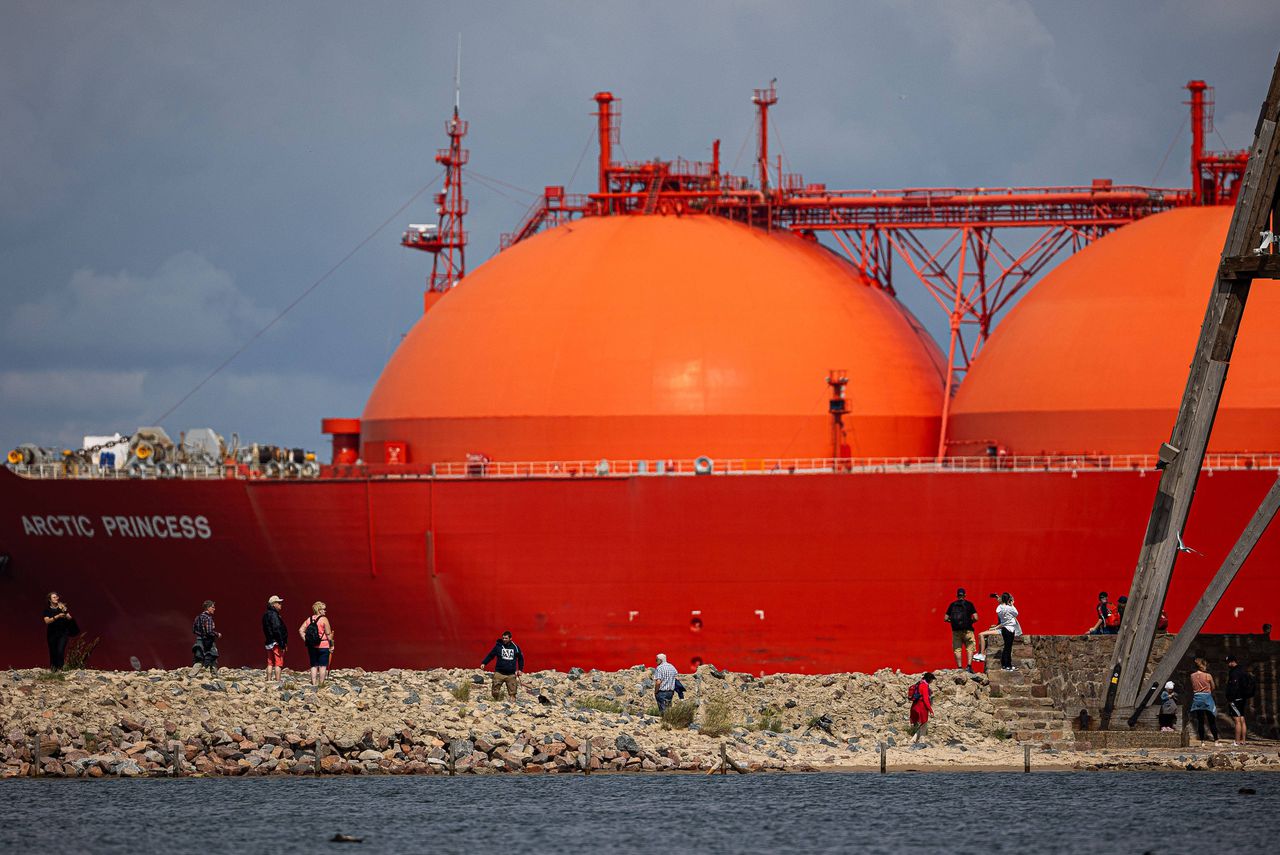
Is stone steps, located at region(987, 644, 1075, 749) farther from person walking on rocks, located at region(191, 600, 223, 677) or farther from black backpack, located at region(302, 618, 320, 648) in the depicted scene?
person walking on rocks, located at region(191, 600, 223, 677)

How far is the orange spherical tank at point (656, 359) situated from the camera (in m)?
40.0

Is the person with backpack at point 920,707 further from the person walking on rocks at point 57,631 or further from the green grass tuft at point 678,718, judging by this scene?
the person walking on rocks at point 57,631

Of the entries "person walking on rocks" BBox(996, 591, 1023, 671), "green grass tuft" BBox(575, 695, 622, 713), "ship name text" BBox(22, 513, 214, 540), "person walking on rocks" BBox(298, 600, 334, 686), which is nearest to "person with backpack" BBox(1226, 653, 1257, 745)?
"person walking on rocks" BBox(996, 591, 1023, 671)

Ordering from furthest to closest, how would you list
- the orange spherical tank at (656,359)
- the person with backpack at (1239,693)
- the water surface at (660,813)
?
the orange spherical tank at (656,359), the person with backpack at (1239,693), the water surface at (660,813)

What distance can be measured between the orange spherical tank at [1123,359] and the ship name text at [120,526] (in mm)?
12828

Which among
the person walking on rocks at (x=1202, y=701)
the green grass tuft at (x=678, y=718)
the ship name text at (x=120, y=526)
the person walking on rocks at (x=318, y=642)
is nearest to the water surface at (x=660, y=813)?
the person walking on rocks at (x=1202, y=701)

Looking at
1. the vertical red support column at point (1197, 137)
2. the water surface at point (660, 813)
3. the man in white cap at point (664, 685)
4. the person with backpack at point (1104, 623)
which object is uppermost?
the vertical red support column at point (1197, 137)

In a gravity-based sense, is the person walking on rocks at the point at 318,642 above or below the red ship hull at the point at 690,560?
below

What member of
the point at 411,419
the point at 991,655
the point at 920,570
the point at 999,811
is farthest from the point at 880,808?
the point at 411,419

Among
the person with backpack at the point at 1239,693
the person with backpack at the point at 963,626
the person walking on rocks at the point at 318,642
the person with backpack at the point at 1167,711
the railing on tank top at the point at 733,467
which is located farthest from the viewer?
the railing on tank top at the point at 733,467

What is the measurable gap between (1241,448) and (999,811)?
12265mm

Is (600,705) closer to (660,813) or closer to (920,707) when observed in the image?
(920,707)

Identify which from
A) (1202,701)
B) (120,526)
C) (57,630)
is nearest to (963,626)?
(1202,701)

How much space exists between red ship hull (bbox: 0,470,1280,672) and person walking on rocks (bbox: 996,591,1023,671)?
578 cm
